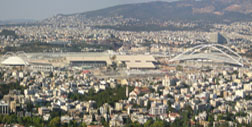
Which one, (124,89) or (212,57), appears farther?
(212,57)

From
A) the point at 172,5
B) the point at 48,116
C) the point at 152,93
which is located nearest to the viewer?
the point at 48,116

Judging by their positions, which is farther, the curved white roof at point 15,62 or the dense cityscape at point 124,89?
the curved white roof at point 15,62

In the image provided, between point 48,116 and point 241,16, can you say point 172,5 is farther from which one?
point 48,116

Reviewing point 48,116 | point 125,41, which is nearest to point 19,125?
point 48,116

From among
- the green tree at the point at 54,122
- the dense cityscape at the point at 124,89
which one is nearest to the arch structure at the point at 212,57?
the dense cityscape at the point at 124,89

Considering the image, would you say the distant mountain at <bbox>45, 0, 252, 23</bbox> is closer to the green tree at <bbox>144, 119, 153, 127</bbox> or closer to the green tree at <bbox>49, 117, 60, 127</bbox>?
the green tree at <bbox>144, 119, 153, 127</bbox>

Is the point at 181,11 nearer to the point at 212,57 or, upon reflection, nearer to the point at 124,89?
the point at 212,57

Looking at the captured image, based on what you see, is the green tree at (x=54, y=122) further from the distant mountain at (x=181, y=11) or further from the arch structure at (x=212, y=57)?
the distant mountain at (x=181, y=11)

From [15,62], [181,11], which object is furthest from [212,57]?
[181,11]
